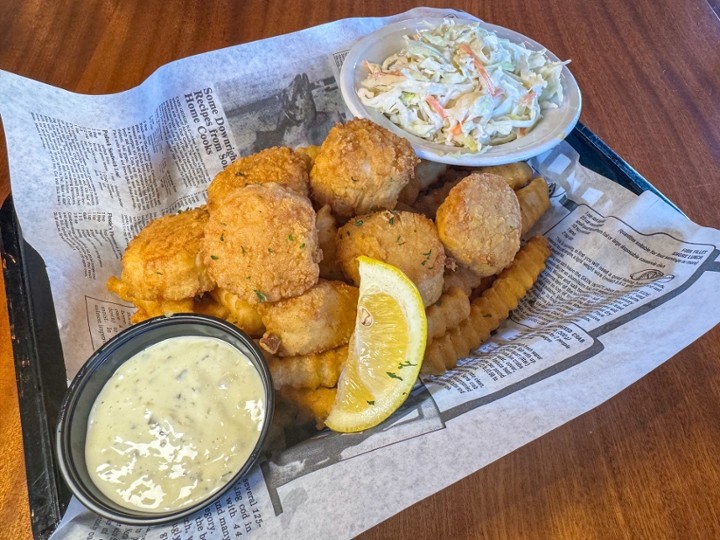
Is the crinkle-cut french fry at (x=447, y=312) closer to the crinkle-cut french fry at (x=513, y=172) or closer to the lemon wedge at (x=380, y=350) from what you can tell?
the lemon wedge at (x=380, y=350)

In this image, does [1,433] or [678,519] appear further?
[1,433]

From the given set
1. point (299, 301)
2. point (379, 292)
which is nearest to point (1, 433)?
point (299, 301)

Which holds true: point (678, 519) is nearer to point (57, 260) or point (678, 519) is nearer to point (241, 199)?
point (241, 199)

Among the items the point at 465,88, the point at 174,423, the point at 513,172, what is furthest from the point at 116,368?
the point at 465,88

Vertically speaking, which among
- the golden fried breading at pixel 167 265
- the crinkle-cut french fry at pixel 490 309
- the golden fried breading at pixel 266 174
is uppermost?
the golden fried breading at pixel 266 174

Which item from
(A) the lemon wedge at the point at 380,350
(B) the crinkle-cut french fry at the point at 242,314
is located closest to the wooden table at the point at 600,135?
(A) the lemon wedge at the point at 380,350

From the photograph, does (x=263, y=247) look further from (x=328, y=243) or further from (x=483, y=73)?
(x=483, y=73)
